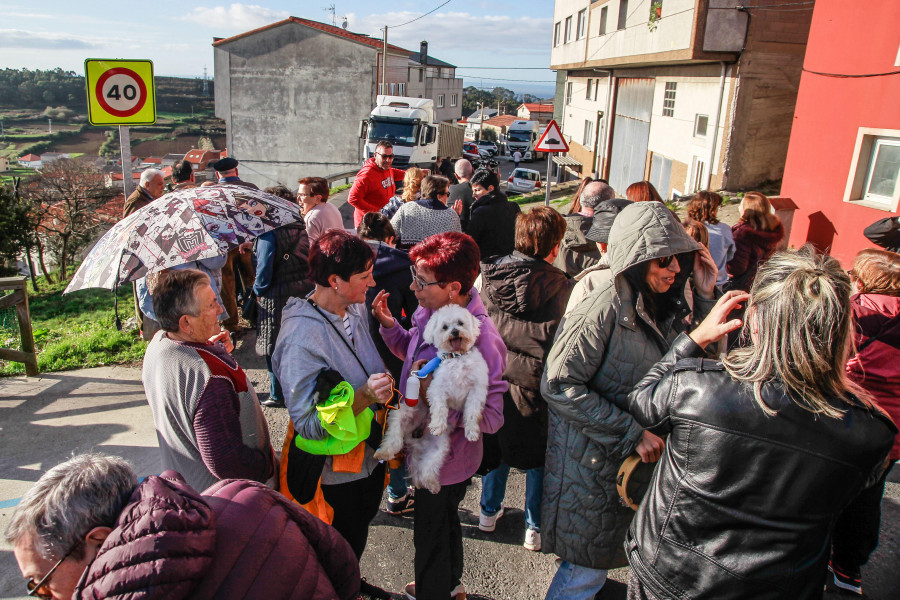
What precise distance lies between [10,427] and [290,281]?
8.59 ft

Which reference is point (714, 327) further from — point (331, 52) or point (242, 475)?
point (331, 52)

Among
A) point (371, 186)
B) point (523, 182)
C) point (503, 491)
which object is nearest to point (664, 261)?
point (503, 491)

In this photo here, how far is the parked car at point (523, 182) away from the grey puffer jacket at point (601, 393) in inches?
990

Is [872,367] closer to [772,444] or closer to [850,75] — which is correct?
[772,444]

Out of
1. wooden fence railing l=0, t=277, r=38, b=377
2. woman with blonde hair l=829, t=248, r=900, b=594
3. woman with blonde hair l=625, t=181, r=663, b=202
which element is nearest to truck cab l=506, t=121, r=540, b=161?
woman with blonde hair l=625, t=181, r=663, b=202

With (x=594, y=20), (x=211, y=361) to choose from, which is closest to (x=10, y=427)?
(x=211, y=361)

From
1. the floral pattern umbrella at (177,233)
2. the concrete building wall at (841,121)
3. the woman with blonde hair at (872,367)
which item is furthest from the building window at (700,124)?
the floral pattern umbrella at (177,233)

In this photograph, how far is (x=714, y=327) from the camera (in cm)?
215

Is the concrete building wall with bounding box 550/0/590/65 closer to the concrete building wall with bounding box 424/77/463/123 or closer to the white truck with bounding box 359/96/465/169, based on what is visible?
the white truck with bounding box 359/96/465/169

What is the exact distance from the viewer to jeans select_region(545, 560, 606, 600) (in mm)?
2645

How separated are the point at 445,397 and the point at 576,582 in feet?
3.63

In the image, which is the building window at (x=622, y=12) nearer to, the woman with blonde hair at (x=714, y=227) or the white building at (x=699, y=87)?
the white building at (x=699, y=87)

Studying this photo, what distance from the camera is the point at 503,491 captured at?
11.7 feet

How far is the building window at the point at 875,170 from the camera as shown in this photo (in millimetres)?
7633
